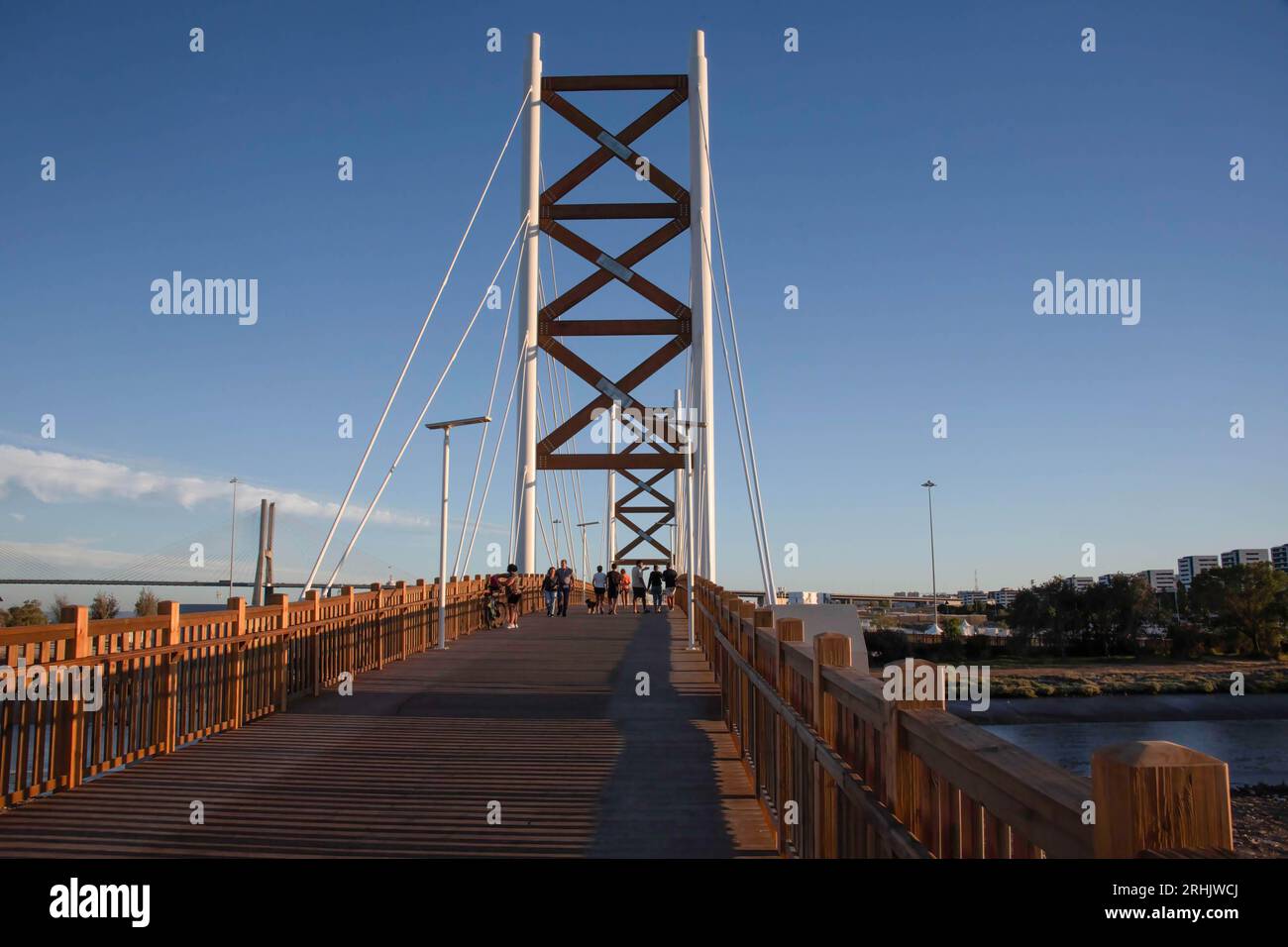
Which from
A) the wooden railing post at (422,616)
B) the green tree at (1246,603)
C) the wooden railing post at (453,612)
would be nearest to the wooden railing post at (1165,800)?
the wooden railing post at (422,616)

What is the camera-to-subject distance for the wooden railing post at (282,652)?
9977mm

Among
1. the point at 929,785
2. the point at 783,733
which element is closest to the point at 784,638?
the point at 783,733

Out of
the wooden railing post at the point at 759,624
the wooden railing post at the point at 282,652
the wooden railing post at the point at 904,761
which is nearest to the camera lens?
the wooden railing post at the point at 904,761

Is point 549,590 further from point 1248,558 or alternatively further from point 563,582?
point 1248,558

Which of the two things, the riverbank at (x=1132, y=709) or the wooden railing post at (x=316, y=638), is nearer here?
the wooden railing post at (x=316, y=638)

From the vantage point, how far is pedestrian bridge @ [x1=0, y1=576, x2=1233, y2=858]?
84.4 inches

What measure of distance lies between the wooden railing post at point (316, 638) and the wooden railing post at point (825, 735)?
8081mm

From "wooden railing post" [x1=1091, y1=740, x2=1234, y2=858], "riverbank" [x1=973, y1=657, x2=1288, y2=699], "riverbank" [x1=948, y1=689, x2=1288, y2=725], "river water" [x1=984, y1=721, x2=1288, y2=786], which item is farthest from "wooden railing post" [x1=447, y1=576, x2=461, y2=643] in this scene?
"riverbank" [x1=973, y1=657, x2=1288, y2=699]

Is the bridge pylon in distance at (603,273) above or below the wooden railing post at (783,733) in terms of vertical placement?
above

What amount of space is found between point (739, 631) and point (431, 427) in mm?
9503

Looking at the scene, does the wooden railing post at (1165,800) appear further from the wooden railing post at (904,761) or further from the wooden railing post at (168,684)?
the wooden railing post at (168,684)

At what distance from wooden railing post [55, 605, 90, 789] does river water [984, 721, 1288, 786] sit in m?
37.9
